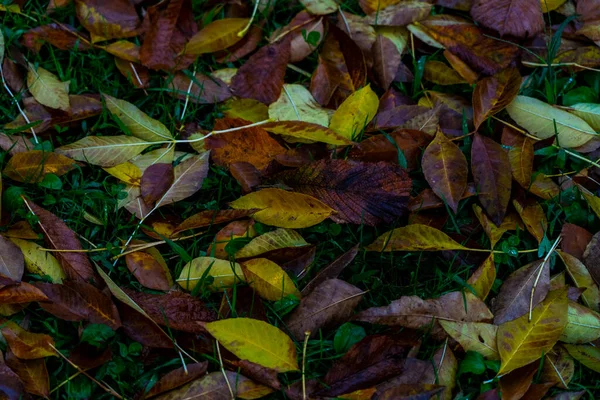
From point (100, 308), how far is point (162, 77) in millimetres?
818

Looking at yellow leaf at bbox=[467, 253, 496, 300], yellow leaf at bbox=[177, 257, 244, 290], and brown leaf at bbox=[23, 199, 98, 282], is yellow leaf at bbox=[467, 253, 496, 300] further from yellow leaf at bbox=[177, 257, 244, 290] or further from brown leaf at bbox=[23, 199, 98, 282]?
brown leaf at bbox=[23, 199, 98, 282]

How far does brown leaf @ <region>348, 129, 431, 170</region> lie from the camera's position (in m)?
2.04

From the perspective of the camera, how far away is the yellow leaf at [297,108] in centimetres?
209

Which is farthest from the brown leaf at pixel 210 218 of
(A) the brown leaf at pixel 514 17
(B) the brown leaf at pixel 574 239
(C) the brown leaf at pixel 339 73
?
(A) the brown leaf at pixel 514 17

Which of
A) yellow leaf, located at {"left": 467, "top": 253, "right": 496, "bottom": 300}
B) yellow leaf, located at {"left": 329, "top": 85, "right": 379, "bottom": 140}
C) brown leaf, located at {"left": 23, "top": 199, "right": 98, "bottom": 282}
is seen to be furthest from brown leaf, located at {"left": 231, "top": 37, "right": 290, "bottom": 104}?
yellow leaf, located at {"left": 467, "top": 253, "right": 496, "bottom": 300}

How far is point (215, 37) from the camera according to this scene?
227 centimetres

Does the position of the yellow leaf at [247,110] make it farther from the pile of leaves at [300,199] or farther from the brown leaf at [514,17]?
the brown leaf at [514,17]

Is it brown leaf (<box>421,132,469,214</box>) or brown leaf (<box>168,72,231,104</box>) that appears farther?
brown leaf (<box>168,72,231,104</box>)

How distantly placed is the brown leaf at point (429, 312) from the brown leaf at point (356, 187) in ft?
0.80

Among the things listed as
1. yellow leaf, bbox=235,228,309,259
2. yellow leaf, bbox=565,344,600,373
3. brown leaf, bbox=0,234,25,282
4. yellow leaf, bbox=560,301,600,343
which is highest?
brown leaf, bbox=0,234,25,282

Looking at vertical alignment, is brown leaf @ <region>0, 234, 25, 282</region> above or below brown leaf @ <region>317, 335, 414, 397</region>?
above

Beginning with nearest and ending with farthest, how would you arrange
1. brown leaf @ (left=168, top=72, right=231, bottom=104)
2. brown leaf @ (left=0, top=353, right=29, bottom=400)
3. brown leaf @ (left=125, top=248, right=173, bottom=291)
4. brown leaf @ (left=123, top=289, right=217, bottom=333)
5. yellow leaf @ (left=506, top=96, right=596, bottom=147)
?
brown leaf @ (left=0, top=353, right=29, bottom=400)
brown leaf @ (left=123, top=289, right=217, bottom=333)
brown leaf @ (left=125, top=248, right=173, bottom=291)
yellow leaf @ (left=506, top=96, right=596, bottom=147)
brown leaf @ (left=168, top=72, right=231, bottom=104)

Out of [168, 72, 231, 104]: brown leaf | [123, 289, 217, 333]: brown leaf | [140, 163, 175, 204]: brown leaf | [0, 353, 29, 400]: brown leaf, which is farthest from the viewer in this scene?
[168, 72, 231, 104]: brown leaf

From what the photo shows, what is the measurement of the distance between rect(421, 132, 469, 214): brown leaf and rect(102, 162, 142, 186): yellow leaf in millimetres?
811
